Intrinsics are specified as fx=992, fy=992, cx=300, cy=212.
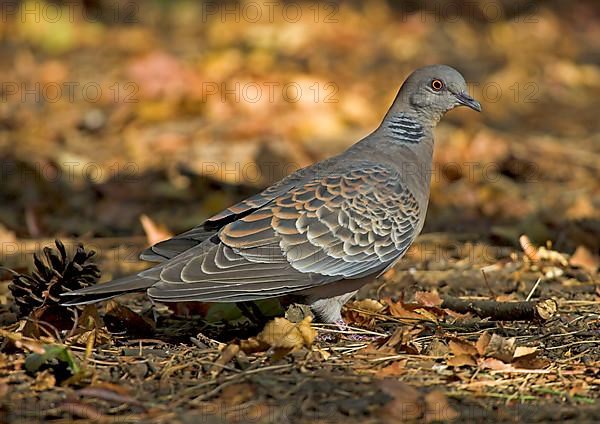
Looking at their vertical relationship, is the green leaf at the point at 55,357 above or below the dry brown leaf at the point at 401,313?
Answer: above

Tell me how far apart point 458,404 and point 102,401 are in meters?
1.19

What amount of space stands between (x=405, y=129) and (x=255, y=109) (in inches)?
166

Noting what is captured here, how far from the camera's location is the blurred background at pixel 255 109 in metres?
7.04

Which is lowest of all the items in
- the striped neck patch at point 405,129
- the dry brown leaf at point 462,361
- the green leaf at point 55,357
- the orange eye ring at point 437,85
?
the dry brown leaf at point 462,361

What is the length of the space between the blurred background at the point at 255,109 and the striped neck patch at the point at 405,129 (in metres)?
1.39

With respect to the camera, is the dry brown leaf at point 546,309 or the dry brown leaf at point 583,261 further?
the dry brown leaf at point 583,261

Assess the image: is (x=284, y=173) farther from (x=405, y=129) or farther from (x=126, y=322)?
(x=126, y=322)

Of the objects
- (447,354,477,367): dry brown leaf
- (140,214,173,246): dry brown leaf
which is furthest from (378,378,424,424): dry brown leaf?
(140,214,173,246): dry brown leaf

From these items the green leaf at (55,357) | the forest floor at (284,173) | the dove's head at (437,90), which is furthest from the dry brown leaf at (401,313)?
the green leaf at (55,357)

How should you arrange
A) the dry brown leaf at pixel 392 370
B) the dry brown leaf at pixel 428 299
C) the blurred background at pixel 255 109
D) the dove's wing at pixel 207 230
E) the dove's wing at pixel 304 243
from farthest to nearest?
the blurred background at pixel 255 109 → the dry brown leaf at pixel 428 299 → the dove's wing at pixel 207 230 → the dove's wing at pixel 304 243 → the dry brown leaf at pixel 392 370

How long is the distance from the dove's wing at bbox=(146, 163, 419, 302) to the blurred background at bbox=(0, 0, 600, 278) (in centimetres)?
163

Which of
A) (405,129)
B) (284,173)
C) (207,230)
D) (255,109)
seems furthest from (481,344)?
(255,109)

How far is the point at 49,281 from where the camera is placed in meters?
4.19

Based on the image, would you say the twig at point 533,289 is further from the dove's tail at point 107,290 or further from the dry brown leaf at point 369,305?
the dove's tail at point 107,290
